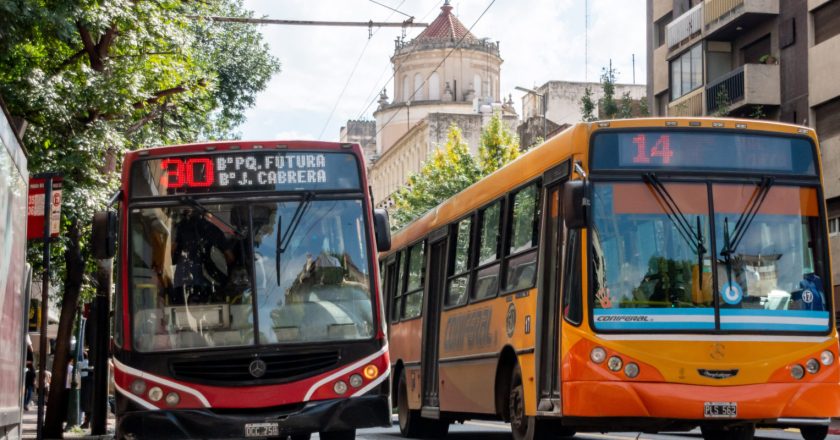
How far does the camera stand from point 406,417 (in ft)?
68.1

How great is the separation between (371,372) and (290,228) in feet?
5.11

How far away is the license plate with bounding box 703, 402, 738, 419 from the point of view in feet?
40.9

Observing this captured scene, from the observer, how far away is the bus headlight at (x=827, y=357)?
12.8 metres

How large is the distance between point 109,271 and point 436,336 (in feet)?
22.3

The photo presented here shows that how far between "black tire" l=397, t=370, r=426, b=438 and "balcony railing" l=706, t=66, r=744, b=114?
21312 mm

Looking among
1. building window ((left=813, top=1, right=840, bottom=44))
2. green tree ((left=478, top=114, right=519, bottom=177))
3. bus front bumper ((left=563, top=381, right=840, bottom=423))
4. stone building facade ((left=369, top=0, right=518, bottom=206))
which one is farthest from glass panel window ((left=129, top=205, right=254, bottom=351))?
stone building facade ((left=369, top=0, right=518, bottom=206))

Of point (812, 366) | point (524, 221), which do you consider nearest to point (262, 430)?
point (524, 221)

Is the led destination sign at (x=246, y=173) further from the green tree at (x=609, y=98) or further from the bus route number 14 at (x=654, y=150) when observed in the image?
the green tree at (x=609, y=98)

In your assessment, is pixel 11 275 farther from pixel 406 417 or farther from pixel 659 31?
pixel 659 31

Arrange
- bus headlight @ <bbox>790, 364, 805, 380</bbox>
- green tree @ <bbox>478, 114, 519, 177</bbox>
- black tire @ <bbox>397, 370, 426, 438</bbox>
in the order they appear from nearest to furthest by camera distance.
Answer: bus headlight @ <bbox>790, 364, 805, 380</bbox> → black tire @ <bbox>397, 370, 426, 438</bbox> → green tree @ <bbox>478, 114, 519, 177</bbox>

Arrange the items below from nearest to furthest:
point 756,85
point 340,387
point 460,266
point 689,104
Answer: point 340,387
point 460,266
point 756,85
point 689,104

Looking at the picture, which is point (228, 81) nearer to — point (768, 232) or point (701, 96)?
point (701, 96)

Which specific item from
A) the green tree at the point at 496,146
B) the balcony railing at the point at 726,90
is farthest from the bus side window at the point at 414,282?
the green tree at the point at 496,146

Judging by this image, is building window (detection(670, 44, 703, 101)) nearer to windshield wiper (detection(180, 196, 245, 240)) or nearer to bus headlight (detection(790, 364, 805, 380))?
windshield wiper (detection(180, 196, 245, 240))
